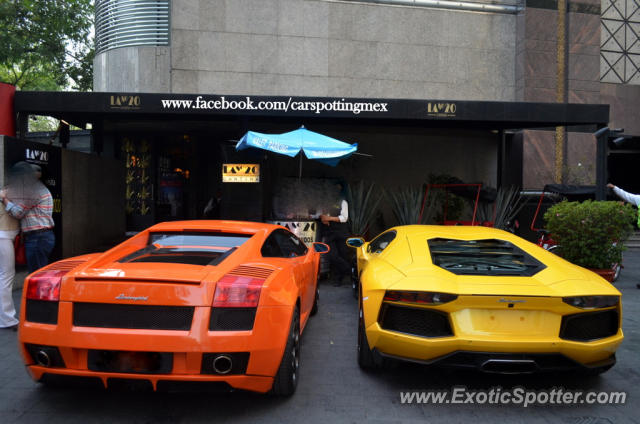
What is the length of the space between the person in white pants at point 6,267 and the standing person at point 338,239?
435cm

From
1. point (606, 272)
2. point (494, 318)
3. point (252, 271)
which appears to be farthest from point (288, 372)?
point (606, 272)

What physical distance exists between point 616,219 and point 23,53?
1946 centimetres

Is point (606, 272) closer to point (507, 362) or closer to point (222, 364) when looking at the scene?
point (507, 362)

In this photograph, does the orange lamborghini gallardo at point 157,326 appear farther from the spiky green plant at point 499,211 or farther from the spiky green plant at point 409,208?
the spiky green plant at point 499,211

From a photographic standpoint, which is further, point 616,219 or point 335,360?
point 616,219

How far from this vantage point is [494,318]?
2891 millimetres

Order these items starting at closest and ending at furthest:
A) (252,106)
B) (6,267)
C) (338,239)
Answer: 1. (6,267)
2. (338,239)
3. (252,106)

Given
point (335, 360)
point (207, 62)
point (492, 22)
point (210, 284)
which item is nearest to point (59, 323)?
point (210, 284)

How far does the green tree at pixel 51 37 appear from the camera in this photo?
49.2 ft

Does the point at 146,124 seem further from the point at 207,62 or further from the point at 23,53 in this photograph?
the point at 23,53

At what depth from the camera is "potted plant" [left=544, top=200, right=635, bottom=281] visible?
278 inches

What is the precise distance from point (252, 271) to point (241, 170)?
5894mm

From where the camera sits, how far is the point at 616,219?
702cm

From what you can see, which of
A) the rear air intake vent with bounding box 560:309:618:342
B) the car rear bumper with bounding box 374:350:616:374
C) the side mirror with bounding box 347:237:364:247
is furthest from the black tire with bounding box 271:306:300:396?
the side mirror with bounding box 347:237:364:247
